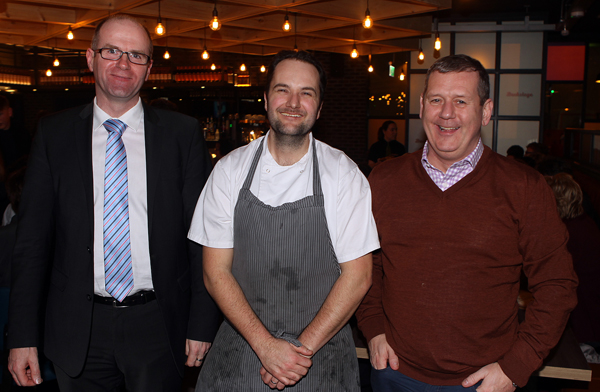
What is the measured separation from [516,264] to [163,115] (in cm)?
134

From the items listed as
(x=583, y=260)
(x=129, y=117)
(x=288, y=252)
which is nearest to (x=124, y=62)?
(x=129, y=117)

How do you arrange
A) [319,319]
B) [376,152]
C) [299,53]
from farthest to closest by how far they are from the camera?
1. [376,152]
2. [299,53]
3. [319,319]

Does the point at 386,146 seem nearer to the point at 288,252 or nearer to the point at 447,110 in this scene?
the point at 447,110

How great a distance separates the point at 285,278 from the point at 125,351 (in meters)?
0.62

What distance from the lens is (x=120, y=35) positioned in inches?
68.4

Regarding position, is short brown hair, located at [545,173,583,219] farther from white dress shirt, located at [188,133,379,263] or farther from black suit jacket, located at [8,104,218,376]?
black suit jacket, located at [8,104,218,376]

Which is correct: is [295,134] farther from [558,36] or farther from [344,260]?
[558,36]

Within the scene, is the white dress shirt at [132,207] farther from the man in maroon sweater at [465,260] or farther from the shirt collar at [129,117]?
the man in maroon sweater at [465,260]

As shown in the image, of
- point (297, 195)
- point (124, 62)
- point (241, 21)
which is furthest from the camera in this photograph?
point (241, 21)

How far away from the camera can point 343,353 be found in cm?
164

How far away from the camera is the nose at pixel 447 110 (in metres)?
1.63

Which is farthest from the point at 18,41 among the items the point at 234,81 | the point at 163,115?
the point at 163,115

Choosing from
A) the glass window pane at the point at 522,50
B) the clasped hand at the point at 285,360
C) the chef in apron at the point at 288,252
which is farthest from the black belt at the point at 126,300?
the glass window pane at the point at 522,50

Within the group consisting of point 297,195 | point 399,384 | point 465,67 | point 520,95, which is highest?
point 520,95
